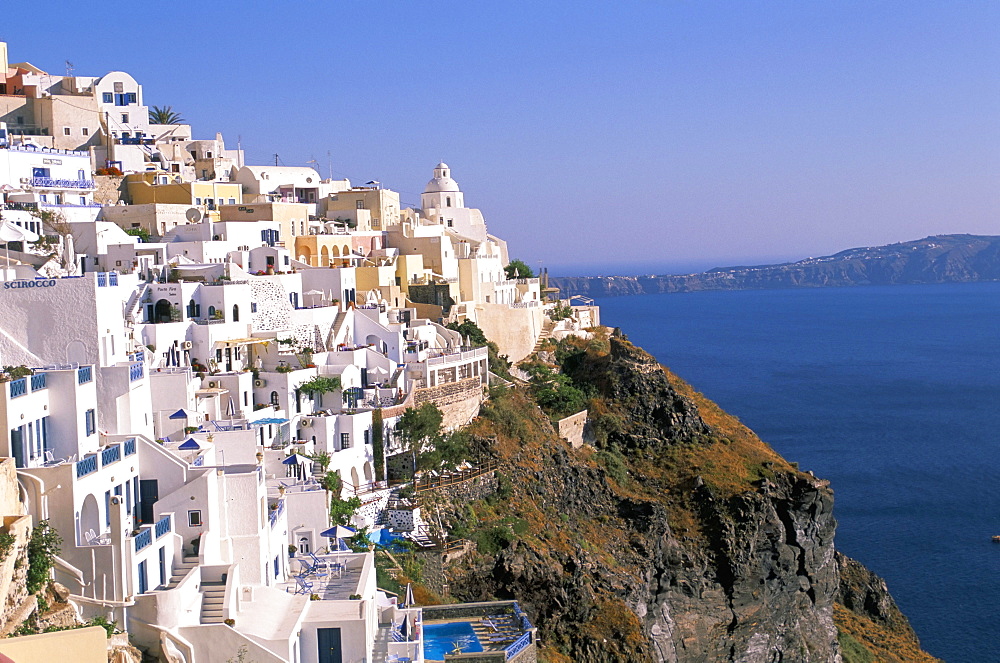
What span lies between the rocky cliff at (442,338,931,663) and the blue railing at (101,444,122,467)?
11.9 m

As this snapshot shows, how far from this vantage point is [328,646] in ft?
66.7

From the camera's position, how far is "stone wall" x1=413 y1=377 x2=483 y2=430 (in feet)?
114

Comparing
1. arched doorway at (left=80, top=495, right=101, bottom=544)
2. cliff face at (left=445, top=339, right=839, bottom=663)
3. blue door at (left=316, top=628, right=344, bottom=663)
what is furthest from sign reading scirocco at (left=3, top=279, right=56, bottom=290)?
cliff face at (left=445, top=339, right=839, bottom=663)

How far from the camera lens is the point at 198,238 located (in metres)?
38.9

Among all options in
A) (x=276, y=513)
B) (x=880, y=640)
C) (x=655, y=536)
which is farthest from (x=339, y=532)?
(x=880, y=640)

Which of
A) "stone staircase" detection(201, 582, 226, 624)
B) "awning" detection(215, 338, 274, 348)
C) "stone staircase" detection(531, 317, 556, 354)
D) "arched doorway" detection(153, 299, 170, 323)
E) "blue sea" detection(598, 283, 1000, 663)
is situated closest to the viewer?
"stone staircase" detection(201, 582, 226, 624)

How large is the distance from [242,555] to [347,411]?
1182 centimetres

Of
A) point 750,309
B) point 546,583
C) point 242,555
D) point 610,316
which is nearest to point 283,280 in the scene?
point 546,583

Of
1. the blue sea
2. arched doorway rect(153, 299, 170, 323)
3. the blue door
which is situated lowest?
the blue sea

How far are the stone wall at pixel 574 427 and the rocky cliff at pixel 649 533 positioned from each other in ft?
2.10

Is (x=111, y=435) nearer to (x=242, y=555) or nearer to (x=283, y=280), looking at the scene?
(x=242, y=555)

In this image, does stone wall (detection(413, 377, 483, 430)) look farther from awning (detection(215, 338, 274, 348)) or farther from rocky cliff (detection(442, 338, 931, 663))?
awning (detection(215, 338, 274, 348))

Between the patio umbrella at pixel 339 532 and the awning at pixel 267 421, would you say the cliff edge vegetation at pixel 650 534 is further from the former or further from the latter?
the awning at pixel 267 421

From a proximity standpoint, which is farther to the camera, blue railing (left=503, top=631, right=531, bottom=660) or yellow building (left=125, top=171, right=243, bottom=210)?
yellow building (left=125, top=171, right=243, bottom=210)
